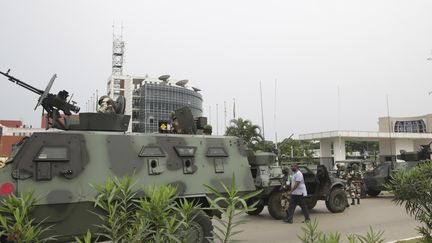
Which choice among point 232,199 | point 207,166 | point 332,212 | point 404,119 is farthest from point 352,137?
point 232,199

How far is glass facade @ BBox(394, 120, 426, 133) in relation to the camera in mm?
63325

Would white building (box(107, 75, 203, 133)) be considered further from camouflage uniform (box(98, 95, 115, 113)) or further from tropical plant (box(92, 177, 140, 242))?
tropical plant (box(92, 177, 140, 242))

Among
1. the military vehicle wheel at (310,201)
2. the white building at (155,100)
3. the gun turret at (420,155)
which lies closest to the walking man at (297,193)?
the military vehicle wheel at (310,201)

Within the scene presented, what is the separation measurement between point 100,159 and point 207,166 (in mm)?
1928

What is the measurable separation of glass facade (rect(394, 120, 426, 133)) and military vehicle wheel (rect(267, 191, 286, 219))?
57195mm

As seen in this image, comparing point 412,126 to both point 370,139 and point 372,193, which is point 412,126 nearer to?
point 370,139

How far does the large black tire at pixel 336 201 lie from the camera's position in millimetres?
→ 12438

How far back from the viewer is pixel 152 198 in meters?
2.73

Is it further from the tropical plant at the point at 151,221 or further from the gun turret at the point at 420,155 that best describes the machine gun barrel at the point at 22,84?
the gun turret at the point at 420,155

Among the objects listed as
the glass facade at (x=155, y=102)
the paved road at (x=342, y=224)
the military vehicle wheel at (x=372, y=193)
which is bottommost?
the paved road at (x=342, y=224)

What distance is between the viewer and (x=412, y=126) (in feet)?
212

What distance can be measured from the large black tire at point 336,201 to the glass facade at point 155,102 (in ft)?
167

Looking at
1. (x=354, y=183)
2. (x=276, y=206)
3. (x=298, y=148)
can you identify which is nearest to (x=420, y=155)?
(x=354, y=183)

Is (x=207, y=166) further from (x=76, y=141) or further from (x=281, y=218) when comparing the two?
(x=281, y=218)
